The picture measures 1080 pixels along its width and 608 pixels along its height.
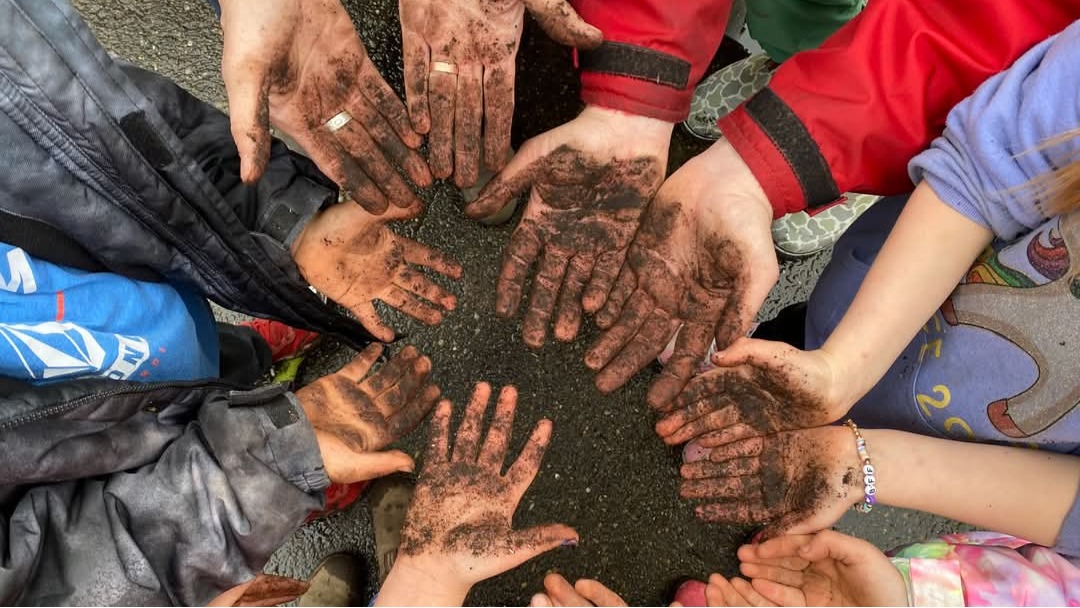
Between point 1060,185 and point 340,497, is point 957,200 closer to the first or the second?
point 1060,185

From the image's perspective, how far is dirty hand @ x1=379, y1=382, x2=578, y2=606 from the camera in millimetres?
1281

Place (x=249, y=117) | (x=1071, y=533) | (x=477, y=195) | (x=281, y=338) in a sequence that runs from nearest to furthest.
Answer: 1. (x=249, y=117)
2. (x=1071, y=533)
3. (x=477, y=195)
4. (x=281, y=338)

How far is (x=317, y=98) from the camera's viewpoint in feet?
4.10

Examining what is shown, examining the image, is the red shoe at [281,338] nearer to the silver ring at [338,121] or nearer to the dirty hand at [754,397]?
the silver ring at [338,121]

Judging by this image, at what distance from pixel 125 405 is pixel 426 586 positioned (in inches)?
25.3

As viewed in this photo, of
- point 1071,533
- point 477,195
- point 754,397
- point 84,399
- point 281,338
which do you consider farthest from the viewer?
point 281,338

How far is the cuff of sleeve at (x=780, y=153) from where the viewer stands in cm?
121

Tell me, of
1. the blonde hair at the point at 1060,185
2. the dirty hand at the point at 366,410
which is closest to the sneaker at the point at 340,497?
the dirty hand at the point at 366,410

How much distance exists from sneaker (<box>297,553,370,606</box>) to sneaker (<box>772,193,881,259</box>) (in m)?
1.41

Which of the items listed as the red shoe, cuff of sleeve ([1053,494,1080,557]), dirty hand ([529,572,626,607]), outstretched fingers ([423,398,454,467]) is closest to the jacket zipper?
outstretched fingers ([423,398,454,467])

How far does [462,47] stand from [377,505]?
1.13 meters

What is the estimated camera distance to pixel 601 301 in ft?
4.75

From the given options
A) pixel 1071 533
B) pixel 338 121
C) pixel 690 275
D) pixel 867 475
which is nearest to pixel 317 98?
pixel 338 121

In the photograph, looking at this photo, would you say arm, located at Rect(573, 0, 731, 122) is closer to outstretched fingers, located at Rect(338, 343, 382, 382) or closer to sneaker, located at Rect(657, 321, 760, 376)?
sneaker, located at Rect(657, 321, 760, 376)
